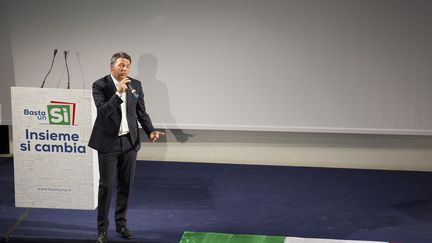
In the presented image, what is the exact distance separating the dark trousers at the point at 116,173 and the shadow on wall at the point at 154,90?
1737 millimetres

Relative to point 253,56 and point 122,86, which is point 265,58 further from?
point 122,86

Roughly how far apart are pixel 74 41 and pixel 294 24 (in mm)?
2167

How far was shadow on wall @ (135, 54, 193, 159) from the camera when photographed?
6.32m

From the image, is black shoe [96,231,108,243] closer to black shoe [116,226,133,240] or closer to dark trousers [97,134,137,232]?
dark trousers [97,134,137,232]

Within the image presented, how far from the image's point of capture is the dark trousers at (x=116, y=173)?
452 cm

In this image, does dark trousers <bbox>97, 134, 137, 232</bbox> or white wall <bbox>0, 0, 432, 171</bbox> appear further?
white wall <bbox>0, 0, 432, 171</bbox>

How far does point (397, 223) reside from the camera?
201 inches

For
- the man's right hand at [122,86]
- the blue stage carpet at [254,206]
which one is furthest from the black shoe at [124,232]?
the man's right hand at [122,86]

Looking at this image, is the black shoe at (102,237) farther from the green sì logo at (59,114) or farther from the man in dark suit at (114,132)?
the green sì logo at (59,114)

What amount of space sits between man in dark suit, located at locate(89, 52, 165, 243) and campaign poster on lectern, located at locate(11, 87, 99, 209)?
42 cm

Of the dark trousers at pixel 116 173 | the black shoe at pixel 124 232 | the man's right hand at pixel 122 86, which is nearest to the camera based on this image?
the man's right hand at pixel 122 86

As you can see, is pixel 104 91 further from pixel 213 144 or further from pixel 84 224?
pixel 213 144

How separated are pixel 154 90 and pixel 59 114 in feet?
5.14

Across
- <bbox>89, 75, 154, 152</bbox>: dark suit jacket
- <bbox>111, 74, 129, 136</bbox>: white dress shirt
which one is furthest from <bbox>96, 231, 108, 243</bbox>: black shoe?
<bbox>111, 74, 129, 136</bbox>: white dress shirt
